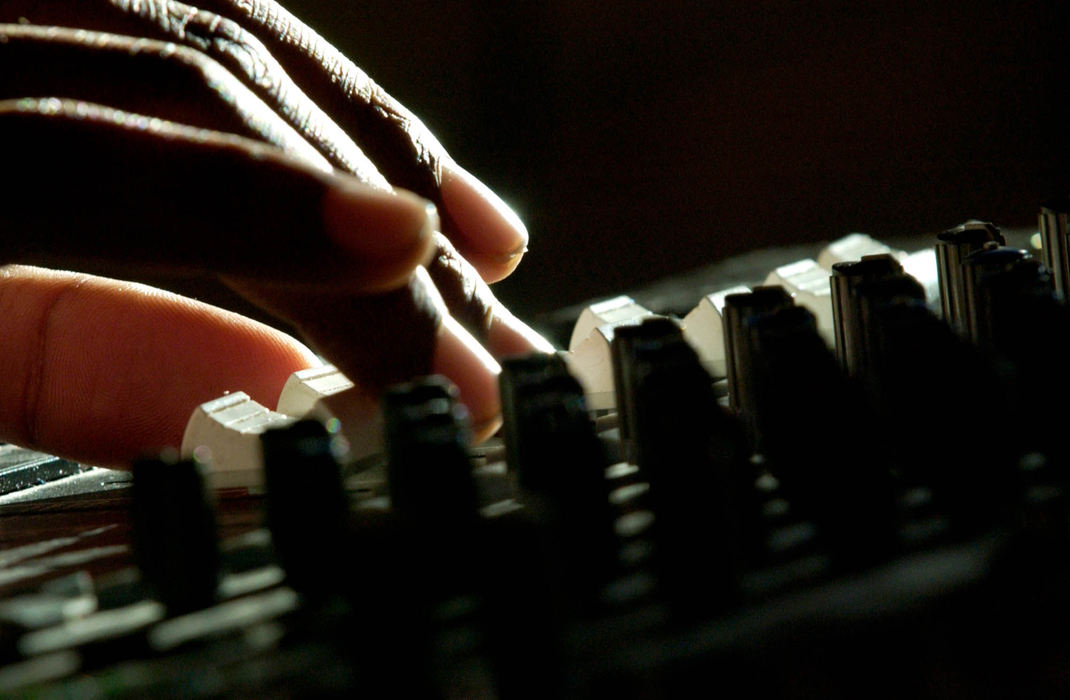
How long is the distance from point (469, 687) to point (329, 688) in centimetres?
4

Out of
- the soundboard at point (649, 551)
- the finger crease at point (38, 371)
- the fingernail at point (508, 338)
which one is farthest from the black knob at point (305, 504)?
the finger crease at point (38, 371)

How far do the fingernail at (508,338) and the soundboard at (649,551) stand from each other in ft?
1.22

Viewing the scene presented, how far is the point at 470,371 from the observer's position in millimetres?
623

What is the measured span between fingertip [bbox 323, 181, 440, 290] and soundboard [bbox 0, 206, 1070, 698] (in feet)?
0.41

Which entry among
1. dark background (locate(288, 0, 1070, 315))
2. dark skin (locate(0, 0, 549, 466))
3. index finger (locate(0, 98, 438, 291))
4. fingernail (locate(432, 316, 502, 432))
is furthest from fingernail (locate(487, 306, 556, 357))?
dark background (locate(288, 0, 1070, 315))

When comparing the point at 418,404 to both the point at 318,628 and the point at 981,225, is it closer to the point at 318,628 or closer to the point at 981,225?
the point at 318,628

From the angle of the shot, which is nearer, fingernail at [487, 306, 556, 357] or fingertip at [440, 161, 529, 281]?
fingernail at [487, 306, 556, 357]

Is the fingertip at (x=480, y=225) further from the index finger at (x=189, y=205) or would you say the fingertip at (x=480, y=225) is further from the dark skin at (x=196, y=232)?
the index finger at (x=189, y=205)

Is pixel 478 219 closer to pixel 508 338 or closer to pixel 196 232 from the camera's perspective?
pixel 508 338

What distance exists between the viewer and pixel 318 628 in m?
0.30

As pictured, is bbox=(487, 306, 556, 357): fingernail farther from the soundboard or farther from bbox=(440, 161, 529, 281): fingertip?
the soundboard

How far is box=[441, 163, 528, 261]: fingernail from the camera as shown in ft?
3.38

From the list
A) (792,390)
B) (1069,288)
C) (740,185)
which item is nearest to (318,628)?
(792,390)

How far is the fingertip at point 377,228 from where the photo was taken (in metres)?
0.53
